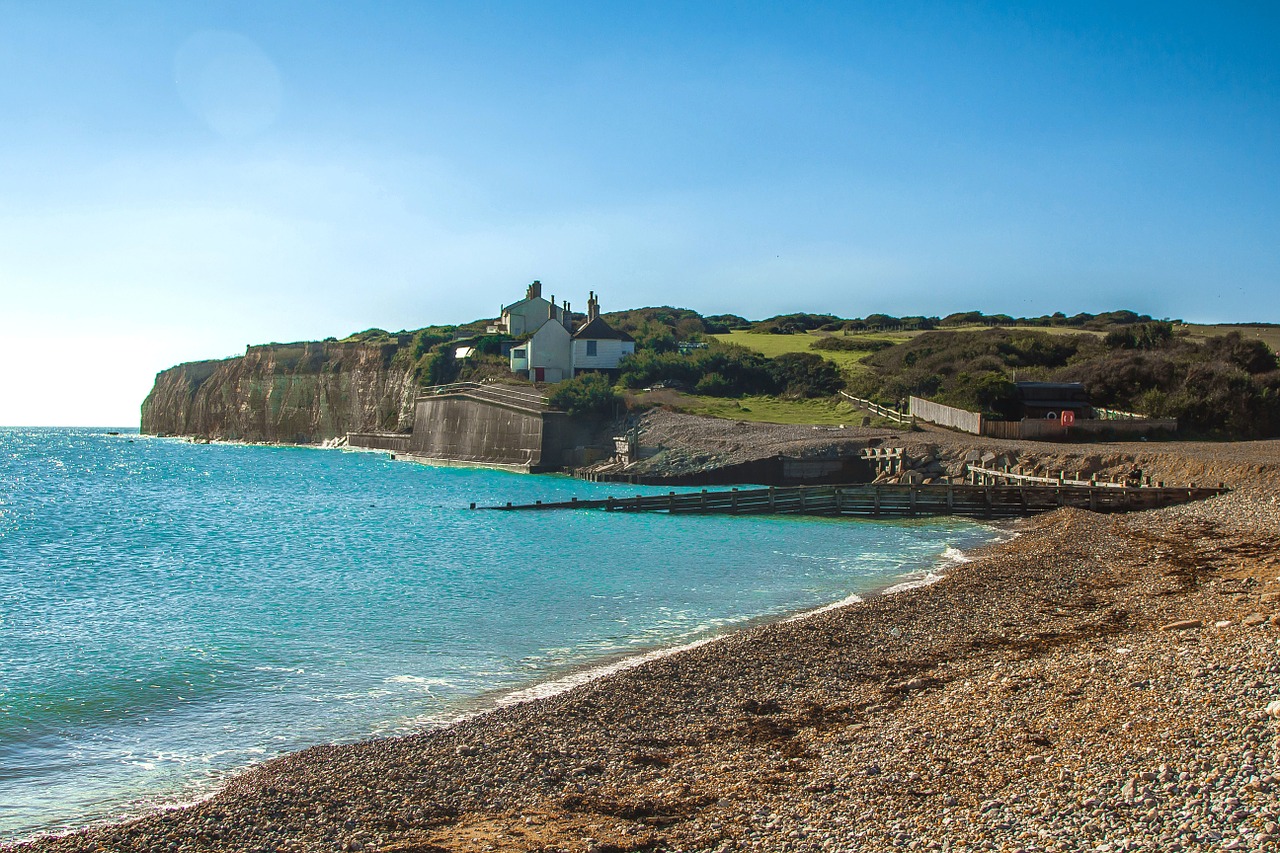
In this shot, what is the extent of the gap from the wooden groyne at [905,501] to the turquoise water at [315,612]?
1916 millimetres

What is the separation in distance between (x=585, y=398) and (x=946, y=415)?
940 inches

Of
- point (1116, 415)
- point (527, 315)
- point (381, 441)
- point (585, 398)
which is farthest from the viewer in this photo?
point (381, 441)

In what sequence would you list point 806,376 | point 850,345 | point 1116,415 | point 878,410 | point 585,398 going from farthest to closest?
point 850,345
point 806,376
point 585,398
point 878,410
point 1116,415

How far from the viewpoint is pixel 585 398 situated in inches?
2530

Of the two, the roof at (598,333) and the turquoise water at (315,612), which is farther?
the roof at (598,333)

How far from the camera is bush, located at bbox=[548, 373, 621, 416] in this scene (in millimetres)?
64375

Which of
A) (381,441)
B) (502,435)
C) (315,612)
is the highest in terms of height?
(502,435)

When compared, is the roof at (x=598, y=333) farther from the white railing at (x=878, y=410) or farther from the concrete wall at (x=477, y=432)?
the white railing at (x=878, y=410)

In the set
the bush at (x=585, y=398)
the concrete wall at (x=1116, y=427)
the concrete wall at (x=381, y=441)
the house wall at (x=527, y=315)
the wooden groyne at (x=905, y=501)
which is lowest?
the wooden groyne at (x=905, y=501)

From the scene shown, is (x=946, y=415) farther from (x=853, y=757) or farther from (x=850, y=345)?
(x=853, y=757)

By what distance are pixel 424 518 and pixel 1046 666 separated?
31.9 meters

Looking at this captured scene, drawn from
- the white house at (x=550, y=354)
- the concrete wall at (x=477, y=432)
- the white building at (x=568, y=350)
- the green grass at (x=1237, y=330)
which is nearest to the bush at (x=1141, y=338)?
the green grass at (x=1237, y=330)

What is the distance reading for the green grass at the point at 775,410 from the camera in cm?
5919

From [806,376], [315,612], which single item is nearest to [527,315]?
[806,376]
